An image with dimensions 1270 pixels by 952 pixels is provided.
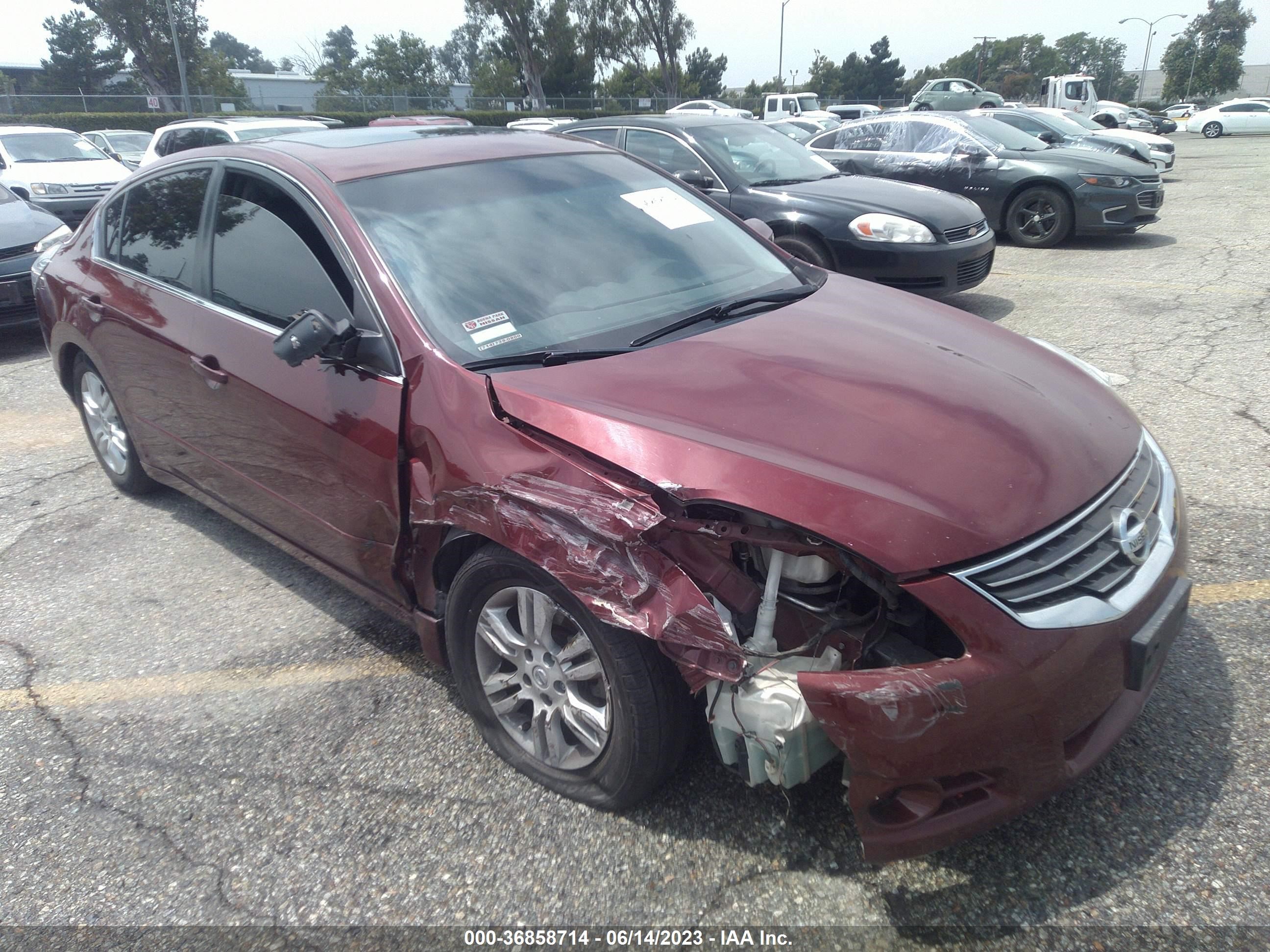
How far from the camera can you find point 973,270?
23.0 feet

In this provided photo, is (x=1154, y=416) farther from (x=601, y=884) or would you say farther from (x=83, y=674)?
(x=83, y=674)

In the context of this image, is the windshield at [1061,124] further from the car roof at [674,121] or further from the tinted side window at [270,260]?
the tinted side window at [270,260]

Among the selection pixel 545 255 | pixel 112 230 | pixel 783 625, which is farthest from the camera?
pixel 112 230

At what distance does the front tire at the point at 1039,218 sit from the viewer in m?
9.87

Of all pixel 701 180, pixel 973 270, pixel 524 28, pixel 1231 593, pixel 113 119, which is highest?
pixel 524 28

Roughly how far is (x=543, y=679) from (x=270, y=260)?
5.77 ft

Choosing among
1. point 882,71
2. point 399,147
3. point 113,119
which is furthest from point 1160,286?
point 882,71

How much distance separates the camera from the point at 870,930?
6.68 feet

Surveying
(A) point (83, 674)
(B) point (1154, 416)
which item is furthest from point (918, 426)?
(B) point (1154, 416)

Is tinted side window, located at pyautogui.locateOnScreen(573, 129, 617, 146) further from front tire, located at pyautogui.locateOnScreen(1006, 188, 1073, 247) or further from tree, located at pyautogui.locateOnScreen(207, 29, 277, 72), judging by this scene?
tree, located at pyautogui.locateOnScreen(207, 29, 277, 72)

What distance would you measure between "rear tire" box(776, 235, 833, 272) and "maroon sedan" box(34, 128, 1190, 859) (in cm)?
363

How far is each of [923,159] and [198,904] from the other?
418 inches

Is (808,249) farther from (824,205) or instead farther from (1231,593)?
(1231,593)

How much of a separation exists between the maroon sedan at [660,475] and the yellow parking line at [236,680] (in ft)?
1.17
